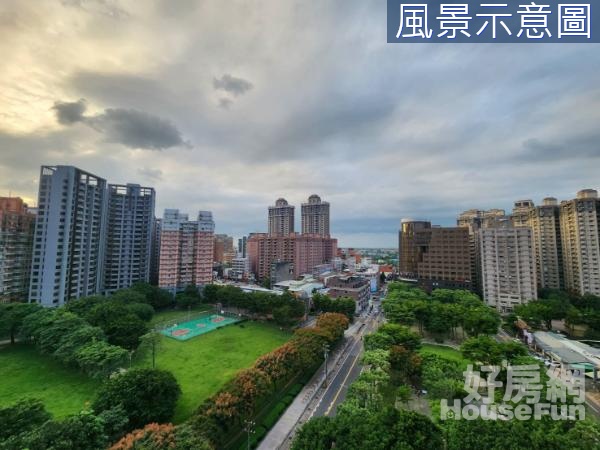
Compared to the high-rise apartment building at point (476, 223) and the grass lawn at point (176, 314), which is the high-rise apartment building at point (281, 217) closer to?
the grass lawn at point (176, 314)

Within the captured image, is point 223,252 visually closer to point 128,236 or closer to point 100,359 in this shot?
point 128,236

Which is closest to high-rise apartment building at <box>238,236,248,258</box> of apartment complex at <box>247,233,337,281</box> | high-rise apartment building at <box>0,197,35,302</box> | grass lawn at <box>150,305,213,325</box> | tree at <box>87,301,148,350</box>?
apartment complex at <box>247,233,337,281</box>

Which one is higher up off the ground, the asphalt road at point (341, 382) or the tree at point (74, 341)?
the tree at point (74, 341)

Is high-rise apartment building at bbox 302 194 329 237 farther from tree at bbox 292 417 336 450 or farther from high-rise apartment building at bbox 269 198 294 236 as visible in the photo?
tree at bbox 292 417 336 450

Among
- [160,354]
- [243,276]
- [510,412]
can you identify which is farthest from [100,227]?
[510,412]

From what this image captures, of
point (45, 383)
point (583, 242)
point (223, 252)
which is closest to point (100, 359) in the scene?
point (45, 383)

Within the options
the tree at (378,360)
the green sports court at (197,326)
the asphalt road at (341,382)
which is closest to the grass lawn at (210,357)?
the green sports court at (197,326)

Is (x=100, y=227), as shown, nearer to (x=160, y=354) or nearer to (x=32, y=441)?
(x=160, y=354)
